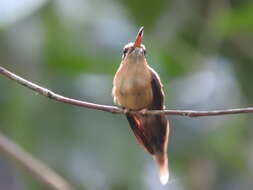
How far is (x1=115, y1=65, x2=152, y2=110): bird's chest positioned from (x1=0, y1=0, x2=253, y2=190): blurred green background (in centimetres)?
187

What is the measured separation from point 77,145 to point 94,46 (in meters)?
0.80

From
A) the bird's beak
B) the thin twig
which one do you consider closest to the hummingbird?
the bird's beak

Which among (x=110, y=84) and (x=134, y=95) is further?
(x=110, y=84)

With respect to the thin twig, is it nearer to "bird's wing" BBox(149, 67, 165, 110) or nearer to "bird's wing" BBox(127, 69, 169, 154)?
"bird's wing" BBox(127, 69, 169, 154)

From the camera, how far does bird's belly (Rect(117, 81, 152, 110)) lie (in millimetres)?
3799

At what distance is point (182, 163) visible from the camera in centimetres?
636

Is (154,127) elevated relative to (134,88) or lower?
lower

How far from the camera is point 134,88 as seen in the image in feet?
12.6

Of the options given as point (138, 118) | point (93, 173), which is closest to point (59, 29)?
point (93, 173)

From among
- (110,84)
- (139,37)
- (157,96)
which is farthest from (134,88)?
(110,84)

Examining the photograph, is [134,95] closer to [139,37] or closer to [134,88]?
[134,88]

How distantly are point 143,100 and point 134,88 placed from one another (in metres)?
0.07

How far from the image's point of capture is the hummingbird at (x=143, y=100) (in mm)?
3809

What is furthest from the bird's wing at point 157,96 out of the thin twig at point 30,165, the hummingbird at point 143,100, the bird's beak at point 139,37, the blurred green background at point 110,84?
the blurred green background at point 110,84
